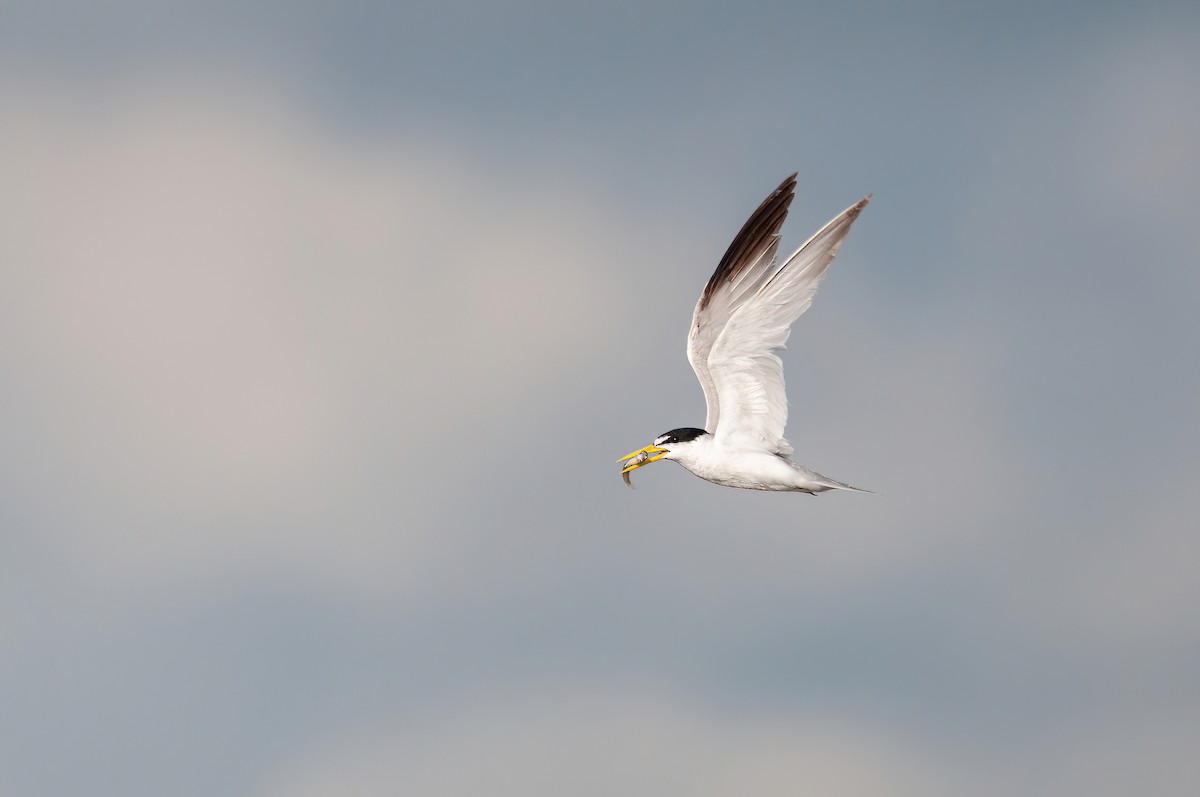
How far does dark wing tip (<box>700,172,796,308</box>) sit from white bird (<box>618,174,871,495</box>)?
0.10 feet

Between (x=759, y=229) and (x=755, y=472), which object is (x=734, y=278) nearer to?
(x=759, y=229)

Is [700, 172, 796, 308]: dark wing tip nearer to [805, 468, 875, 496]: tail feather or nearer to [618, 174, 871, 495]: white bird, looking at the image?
[618, 174, 871, 495]: white bird

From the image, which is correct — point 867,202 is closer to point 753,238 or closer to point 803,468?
point 753,238

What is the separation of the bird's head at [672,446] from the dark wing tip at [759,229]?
5.00 meters

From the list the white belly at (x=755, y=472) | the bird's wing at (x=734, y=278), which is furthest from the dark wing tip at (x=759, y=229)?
the white belly at (x=755, y=472)

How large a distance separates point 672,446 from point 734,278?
554 centimetres

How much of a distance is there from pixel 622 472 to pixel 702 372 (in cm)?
408

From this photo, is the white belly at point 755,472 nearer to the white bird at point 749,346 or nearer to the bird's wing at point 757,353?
the white bird at point 749,346

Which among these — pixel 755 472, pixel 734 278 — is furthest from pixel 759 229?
pixel 755 472

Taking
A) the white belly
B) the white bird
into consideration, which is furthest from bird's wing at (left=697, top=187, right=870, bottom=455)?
the white belly

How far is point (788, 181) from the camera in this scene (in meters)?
36.9

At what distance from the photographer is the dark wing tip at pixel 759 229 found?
37.0 metres

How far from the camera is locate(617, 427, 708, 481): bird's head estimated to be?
3694cm

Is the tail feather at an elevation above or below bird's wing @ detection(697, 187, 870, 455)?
below
